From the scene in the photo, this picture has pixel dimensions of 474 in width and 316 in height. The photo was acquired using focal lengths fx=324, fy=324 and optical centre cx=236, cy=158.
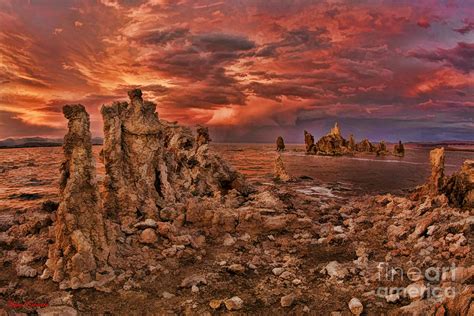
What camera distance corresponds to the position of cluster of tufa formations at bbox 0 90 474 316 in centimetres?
1033

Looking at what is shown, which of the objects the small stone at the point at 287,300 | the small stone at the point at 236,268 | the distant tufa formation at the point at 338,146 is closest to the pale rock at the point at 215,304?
the small stone at the point at 287,300

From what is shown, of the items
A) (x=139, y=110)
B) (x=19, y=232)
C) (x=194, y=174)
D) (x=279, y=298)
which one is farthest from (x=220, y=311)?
(x=194, y=174)

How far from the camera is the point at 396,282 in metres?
11.5

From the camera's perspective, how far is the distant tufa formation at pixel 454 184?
69.9 feet

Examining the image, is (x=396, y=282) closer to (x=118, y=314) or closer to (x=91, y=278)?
(x=118, y=314)

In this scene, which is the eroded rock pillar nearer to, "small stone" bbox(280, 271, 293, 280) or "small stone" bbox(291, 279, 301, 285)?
"small stone" bbox(280, 271, 293, 280)

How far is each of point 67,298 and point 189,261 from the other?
15.8 feet

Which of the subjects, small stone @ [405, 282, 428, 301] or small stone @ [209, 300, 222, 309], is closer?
small stone @ [405, 282, 428, 301]

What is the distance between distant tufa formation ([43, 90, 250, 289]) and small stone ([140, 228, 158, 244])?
2.54 feet

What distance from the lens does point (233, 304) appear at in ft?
33.5

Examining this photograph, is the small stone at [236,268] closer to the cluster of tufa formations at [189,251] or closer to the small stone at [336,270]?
the cluster of tufa formations at [189,251]

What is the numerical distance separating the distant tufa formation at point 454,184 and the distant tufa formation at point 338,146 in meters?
111

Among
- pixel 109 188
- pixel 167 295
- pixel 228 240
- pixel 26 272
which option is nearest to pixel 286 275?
pixel 228 240

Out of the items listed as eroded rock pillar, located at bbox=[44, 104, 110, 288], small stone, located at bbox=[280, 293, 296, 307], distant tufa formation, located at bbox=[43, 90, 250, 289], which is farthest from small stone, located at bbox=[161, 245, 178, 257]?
small stone, located at bbox=[280, 293, 296, 307]
